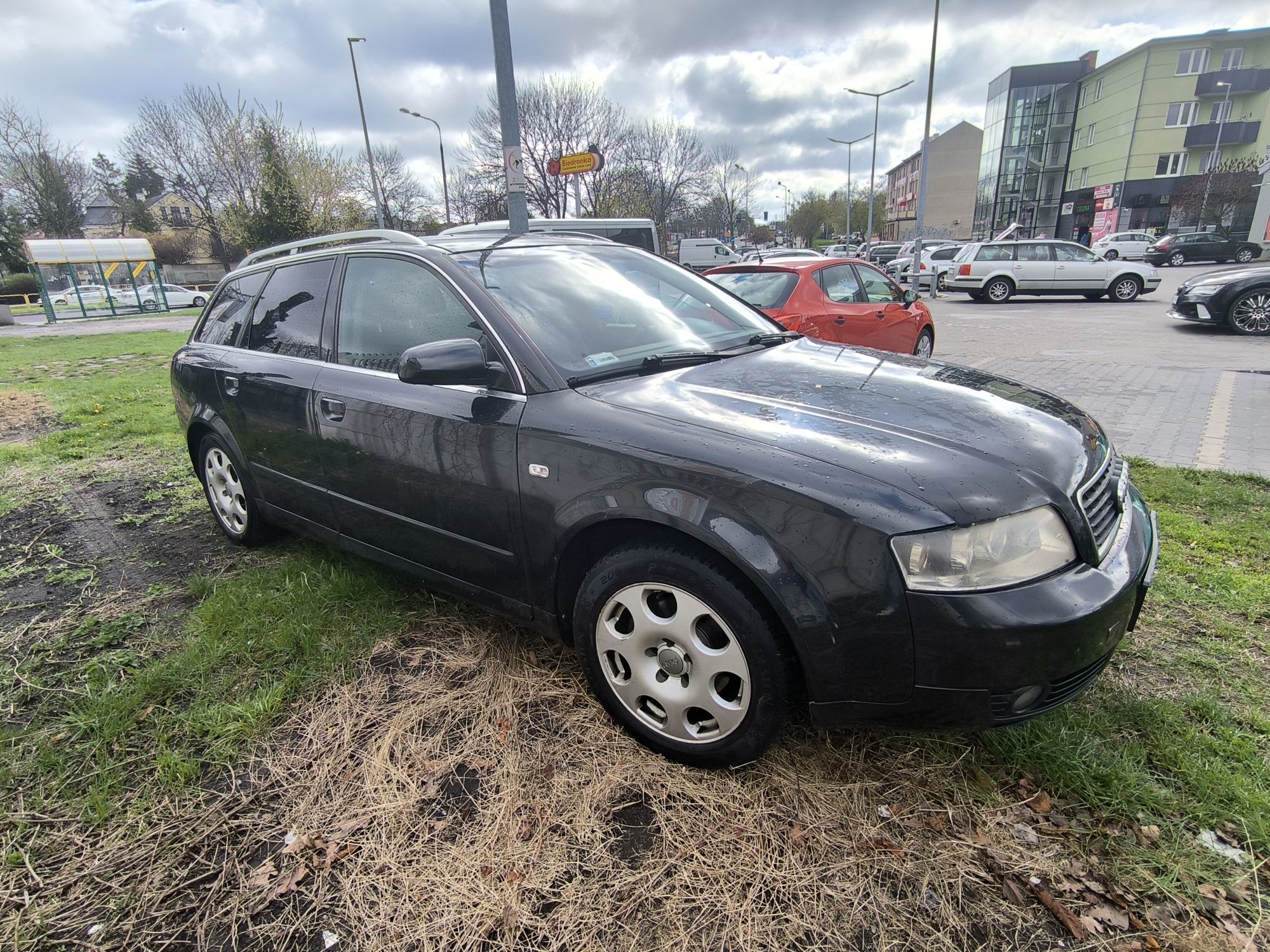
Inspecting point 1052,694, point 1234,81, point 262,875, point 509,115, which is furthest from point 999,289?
point 1234,81

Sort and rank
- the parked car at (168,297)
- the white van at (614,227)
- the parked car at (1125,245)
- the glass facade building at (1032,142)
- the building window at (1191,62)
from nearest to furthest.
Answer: the white van at (614,227), the parked car at (168,297), the parked car at (1125,245), the building window at (1191,62), the glass facade building at (1032,142)

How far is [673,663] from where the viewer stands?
2.05 meters

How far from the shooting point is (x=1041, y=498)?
5.92 feet

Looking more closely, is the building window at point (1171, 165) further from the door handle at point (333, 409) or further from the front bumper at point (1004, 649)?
the door handle at point (333, 409)

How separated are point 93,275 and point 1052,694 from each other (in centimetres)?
3360

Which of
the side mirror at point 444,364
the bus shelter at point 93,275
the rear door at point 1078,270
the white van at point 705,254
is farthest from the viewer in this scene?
the white van at point 705,254

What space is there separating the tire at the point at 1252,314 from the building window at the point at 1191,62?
163 ft

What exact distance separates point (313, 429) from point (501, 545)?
1.23 metres

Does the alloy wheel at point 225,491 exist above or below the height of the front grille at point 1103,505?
below

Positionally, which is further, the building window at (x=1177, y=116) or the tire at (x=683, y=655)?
the building window at (x=1177, y=116)

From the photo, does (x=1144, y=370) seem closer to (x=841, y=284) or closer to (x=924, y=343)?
(x=924, y=343)

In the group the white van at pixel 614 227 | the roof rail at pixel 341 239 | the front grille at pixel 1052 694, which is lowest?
the front grille at pixel 1052 694

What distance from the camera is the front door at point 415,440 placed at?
2389 millimetres

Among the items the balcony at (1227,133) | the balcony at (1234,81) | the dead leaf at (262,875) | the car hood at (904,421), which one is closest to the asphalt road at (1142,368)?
the car hood at (904,421)
